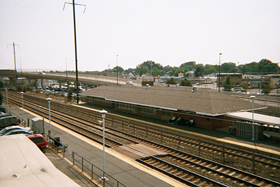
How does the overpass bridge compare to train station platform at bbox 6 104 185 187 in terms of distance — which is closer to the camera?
train station platform at bbox 6 104 185 187

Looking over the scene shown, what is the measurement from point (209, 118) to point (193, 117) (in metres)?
2.33

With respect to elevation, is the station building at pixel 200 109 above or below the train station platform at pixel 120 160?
above

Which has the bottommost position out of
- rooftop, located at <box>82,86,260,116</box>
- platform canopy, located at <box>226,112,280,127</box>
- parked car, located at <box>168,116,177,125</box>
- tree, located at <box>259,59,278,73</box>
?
parked car, located at <box>168,116,177,125</box>

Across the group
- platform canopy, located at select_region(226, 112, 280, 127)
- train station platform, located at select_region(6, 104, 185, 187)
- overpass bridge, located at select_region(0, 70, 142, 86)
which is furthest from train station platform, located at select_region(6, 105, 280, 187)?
Answer: overpass bridge, located at select_region(0, 70, 142, 86)

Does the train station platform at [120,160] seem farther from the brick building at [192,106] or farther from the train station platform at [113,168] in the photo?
the brick building at [192,106]

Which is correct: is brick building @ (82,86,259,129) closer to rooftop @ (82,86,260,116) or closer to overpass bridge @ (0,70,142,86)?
rooftop @ (82,86,260,116)

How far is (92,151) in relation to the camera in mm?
18484

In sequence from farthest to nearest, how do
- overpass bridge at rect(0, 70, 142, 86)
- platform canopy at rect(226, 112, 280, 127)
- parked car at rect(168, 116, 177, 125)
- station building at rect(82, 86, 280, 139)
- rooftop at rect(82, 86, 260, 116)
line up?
1. overpass bridge at rect(0, 70, 142, 86)
2. parked car at rect(168, 116, 177, 125)
3. rooftop at rect(82, 86, 260, 116)
4. station building at rect(82, 86, 280, 139)
5. platform canopy at rect(226, 112, 280, 127)

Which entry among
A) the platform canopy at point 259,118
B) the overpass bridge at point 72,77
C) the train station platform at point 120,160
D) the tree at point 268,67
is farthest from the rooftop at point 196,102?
the tree at point 268,67

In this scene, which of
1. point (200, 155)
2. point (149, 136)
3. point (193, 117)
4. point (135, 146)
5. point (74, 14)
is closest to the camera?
point (200, 155)

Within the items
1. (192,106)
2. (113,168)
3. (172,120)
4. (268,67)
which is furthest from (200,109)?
(268,67)

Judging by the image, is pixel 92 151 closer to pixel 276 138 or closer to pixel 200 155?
pixel 200 155

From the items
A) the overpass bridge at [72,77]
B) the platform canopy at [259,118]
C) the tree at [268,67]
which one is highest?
the tree at [268,67]

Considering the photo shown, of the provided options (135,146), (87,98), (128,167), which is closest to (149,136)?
(135,146)
